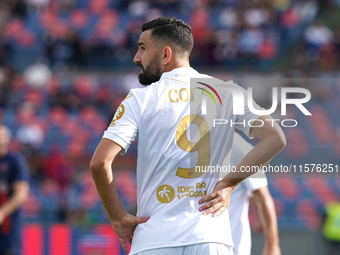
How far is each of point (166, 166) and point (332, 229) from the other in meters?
8.31

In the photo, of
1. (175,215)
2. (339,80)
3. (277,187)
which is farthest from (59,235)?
(339,80)

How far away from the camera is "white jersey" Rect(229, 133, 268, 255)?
12.6 feet

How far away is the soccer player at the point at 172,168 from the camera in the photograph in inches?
100

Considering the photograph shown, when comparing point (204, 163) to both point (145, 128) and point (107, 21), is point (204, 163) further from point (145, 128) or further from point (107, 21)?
point (107, 21)

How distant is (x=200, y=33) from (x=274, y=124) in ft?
42.5

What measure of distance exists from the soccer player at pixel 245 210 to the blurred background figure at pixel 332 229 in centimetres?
655

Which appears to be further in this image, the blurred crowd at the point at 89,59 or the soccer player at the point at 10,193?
the blurred crowd at the point at 89,59

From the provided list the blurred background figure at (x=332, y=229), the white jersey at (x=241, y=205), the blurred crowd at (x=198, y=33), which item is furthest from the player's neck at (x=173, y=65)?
the blurred crowd at (x=198, y=33)

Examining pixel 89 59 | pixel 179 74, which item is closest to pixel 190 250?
pixel 179 74

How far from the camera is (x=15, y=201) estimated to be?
577 centimetres

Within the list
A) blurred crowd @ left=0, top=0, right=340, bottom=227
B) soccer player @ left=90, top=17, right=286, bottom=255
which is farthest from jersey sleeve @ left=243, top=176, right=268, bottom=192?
blurred crowd @ left=0, top=0, right=340, bottom=227

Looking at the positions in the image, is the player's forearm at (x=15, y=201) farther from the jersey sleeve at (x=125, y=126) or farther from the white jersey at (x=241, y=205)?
the jersey sleeve at (x=125, y=126)

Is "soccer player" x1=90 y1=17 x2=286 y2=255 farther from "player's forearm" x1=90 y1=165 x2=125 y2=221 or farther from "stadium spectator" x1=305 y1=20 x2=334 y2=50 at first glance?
"stadium spectator" x1=305 y1=20 x2=334 y2=50

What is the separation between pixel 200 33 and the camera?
15.3 metres
